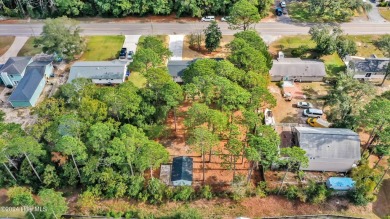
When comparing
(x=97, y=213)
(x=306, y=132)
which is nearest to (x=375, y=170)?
(x=306, y=132)

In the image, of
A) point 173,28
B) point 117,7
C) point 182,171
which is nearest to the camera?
point 182,171

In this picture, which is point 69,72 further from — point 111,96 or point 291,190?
point 291,190

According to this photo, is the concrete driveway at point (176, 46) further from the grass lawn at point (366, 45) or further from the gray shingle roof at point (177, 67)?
the grass lawn at point (366, 45)

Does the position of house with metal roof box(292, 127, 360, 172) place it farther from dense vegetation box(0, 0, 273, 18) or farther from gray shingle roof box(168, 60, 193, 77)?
dense vegetation box(0, 0, 273, 18)

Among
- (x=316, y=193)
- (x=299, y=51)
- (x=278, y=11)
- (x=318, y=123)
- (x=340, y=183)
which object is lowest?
(x=316, y=193)

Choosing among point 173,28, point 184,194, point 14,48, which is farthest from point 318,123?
point 14,48

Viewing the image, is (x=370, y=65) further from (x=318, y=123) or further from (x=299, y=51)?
(x=318, y=123)

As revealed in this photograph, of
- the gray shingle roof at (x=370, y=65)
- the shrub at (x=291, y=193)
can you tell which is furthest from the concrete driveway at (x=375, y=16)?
the shrub at (x=291, y=193)

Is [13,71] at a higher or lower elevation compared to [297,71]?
lower
